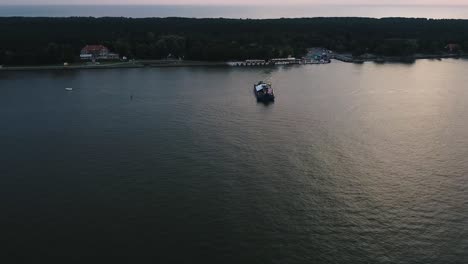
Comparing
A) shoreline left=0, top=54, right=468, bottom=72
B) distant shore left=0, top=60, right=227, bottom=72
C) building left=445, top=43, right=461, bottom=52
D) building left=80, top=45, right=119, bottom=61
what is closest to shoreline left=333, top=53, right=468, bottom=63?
shoreline left=0, top=54, right=468, bottom=72

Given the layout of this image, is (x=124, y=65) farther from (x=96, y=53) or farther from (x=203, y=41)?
(x=203, y=41)

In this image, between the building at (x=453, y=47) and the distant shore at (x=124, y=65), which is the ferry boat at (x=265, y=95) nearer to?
the distant shore at (x=124, y=65)

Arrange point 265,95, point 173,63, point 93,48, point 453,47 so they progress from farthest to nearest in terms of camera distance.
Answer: point 453,47 < point 93,48 < point 173,63 < point 265,95

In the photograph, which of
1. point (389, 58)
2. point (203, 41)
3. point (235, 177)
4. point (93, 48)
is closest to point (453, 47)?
point (389, 58)

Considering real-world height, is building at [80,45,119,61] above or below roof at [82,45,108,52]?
below

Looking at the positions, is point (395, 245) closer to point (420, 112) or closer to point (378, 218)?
point (378, 218)

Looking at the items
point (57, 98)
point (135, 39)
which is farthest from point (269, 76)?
point (135, 39)

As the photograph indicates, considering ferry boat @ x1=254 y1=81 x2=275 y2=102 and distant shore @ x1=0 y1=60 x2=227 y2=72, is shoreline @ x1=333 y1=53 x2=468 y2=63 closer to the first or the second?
distant shore @ x1=0 y1=60 x2=227 y2=72
